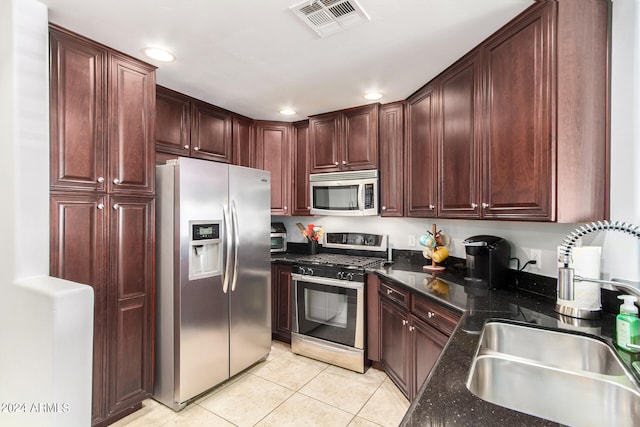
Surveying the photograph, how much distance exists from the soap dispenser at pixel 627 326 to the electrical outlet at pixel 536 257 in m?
0.71

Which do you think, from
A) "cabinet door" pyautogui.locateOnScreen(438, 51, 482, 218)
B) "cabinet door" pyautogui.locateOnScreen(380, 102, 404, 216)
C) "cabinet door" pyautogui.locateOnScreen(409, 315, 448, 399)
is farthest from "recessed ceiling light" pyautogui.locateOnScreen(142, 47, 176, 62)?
"cabinet door" pyautogui.locateOnScreen(409, 315, 448, 399)

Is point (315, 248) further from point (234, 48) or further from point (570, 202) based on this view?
point (570, 202)

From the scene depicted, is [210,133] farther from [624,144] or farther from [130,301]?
[624,144]

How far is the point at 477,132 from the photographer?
6.10 feet

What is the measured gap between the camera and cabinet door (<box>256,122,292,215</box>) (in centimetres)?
342

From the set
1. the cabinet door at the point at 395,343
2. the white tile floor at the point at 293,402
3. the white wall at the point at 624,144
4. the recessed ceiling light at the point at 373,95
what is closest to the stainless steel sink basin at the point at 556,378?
the white wall at the point at 624,144

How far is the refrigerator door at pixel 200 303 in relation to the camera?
215 cm

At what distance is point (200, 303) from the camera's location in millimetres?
2260

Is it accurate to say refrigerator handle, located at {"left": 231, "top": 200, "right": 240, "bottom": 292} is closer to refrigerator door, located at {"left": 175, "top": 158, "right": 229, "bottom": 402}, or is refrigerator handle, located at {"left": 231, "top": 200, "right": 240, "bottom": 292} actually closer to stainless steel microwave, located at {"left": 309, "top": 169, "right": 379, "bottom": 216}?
refrigerator door, located at {"left": 175, "top": 158, "right": 229, "bottom": 402}

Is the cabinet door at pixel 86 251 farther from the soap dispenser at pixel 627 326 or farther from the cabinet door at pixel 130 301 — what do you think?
the soap dispenser at pixel 627 326

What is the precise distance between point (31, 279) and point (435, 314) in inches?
86.3

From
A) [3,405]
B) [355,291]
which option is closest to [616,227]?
[355,291]

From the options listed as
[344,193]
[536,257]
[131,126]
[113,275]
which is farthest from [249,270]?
[536,257]

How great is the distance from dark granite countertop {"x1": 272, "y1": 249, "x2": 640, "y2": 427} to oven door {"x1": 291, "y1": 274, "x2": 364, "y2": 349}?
338mm
